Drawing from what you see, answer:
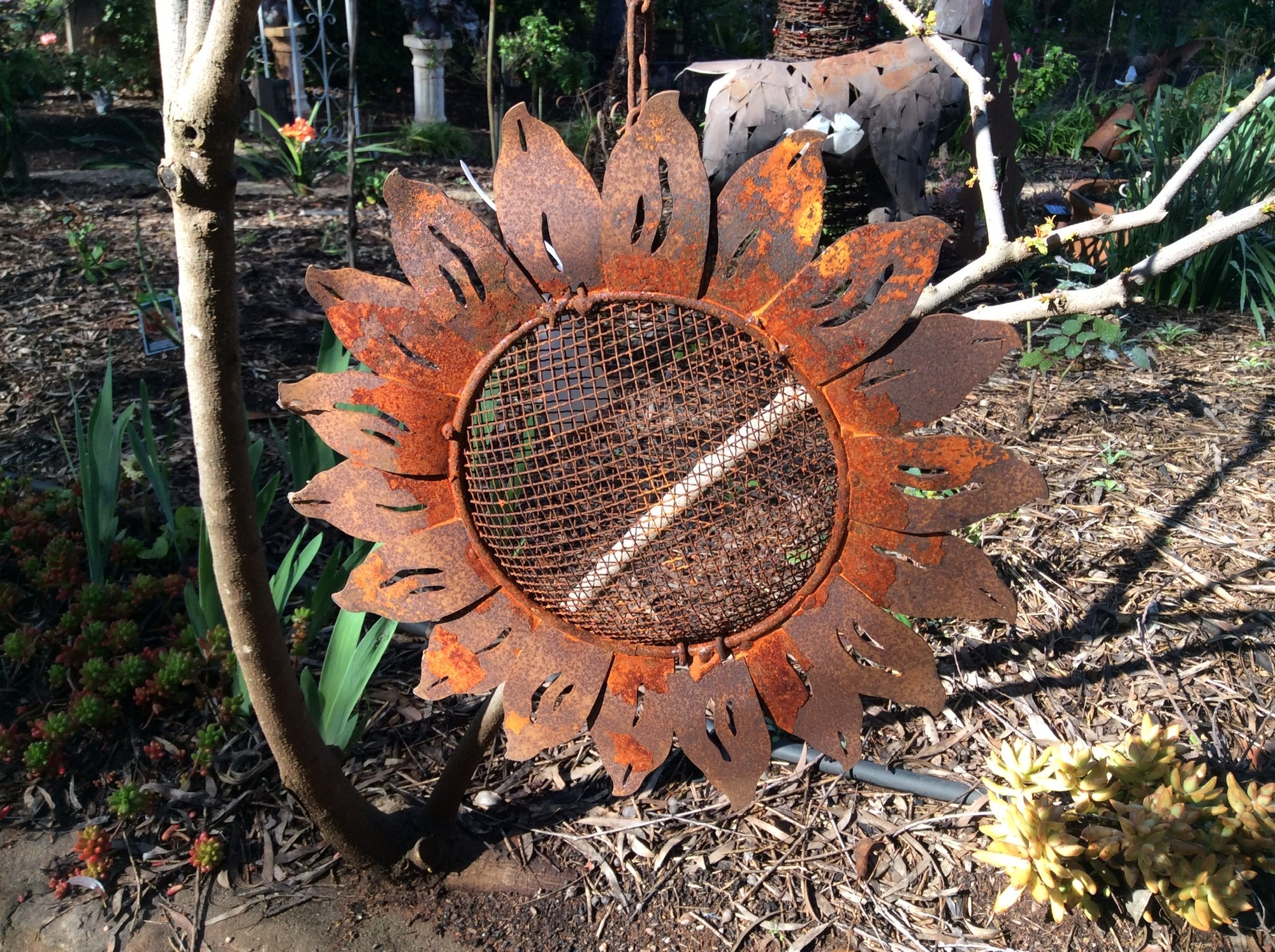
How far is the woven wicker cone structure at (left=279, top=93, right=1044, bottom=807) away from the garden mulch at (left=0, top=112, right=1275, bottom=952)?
577 millimetres

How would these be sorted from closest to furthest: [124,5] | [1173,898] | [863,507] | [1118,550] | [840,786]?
[863,507] < [1173,898] < [840,786] < [1118,550] < [124,5]

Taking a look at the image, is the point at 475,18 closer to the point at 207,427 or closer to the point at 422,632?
the point at 422,632

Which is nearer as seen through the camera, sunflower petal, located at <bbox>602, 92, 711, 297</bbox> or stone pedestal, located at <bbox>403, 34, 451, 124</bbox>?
sunflower petal, located at <bbox>602, 92, 711, 297</bbox>

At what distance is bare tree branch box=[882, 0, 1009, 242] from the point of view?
142 cm

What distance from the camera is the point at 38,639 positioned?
2.08 meters

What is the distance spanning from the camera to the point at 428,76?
23.1 ft

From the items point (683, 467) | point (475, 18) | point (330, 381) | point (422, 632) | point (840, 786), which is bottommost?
point (840, 786)

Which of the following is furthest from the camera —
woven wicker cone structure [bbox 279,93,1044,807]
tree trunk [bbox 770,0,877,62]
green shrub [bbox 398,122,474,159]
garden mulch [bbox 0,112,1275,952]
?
green shrub [bbox 398,122,474,159]

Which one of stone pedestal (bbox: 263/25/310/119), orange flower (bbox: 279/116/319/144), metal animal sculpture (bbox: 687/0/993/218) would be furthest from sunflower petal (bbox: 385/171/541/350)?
stone pedestal (bbox: 263/25/310/119)

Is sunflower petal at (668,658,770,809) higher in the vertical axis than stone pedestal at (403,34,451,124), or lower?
Answer: lower

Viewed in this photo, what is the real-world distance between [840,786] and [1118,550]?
101 centimetres

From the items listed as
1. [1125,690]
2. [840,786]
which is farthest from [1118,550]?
[840,786]

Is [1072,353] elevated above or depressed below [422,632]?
above

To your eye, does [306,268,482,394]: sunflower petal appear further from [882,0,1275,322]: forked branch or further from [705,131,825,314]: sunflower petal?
[882,0,1275,322]: forked branch
